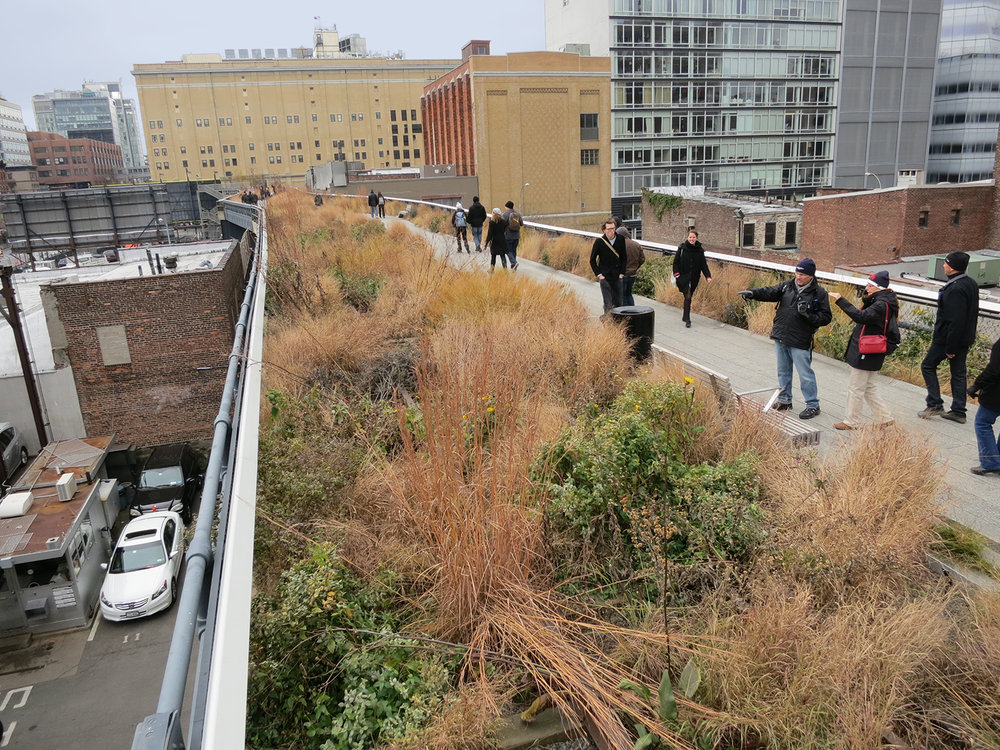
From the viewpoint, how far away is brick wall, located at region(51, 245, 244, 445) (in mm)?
27875

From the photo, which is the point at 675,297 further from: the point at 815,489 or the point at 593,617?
the point at 593,617

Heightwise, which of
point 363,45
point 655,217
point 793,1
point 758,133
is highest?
point 363,45

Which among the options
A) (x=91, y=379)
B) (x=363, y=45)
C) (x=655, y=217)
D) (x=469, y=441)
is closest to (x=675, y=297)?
(x=469, y=441)

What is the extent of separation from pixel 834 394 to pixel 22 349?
1062 inches

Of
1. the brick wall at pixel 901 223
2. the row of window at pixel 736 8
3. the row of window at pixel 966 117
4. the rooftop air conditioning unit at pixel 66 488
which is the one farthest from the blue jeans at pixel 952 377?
the row of window at pixel 966 117

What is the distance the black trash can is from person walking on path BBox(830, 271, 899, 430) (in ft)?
6.84

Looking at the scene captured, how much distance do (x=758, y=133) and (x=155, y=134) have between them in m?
82.0

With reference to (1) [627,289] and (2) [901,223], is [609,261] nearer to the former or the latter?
(1) [627,289]

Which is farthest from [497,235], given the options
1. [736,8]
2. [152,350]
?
[736,8]

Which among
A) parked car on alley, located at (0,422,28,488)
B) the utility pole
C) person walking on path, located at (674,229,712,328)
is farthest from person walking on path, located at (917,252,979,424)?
parked car on alley, located at (0,422,28,488)

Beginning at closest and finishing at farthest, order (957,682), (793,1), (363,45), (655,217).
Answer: (957,682), (655,217), (793,1), (363,45)

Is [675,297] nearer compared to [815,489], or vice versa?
[815,489]

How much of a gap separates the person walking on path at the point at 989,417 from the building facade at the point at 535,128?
59.9m

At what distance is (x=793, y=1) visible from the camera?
7375 centimetres
